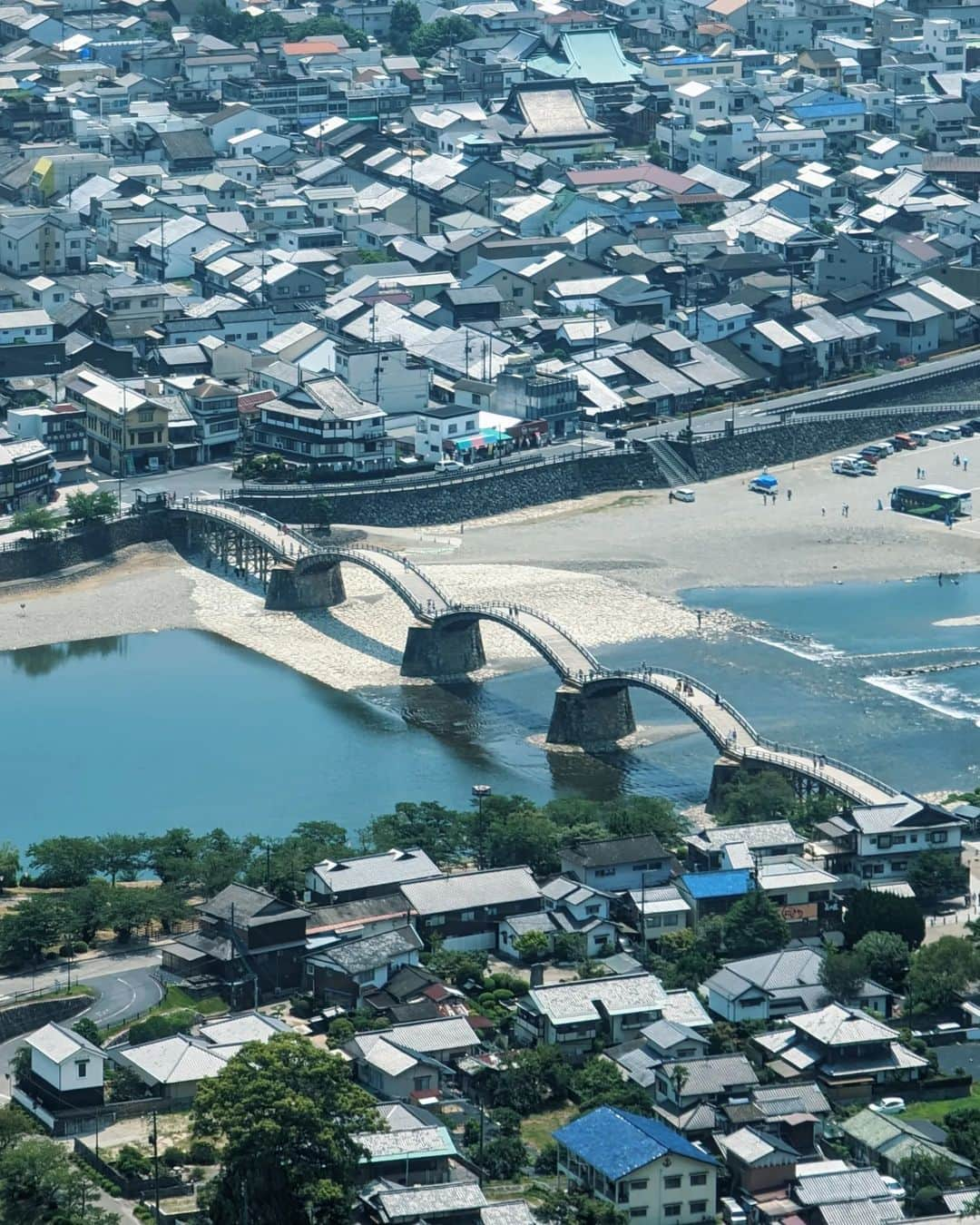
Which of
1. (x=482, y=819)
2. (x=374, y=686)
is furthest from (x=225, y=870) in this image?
(x=374, y=686)

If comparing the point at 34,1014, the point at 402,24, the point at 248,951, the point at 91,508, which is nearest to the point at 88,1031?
the point at 34,1014

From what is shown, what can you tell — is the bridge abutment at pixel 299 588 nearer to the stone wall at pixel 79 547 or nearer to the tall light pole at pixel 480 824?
the stone wall at pixel 79 547

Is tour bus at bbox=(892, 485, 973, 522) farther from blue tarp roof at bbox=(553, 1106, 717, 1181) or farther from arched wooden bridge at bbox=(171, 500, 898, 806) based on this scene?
blue tarp roof at bbox=(553, 1106, 717, 1181)

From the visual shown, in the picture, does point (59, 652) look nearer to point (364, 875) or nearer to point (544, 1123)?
point (364, 875)

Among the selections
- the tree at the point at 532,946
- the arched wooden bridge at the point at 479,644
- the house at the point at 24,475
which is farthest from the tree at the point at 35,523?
the tree at the point at 532,946

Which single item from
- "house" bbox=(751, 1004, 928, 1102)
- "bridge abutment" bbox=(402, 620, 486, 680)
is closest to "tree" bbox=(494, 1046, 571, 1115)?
"house" bbox=(751, 1004, 928, 1102)
